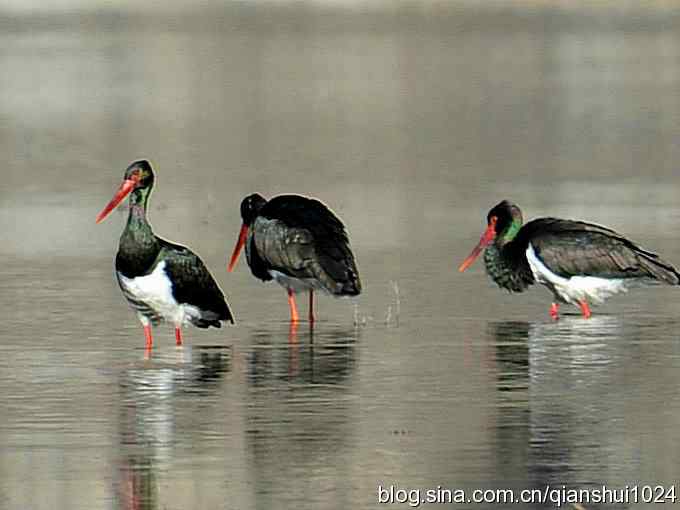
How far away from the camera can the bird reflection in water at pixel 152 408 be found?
11.4m

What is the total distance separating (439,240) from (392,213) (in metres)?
2.54

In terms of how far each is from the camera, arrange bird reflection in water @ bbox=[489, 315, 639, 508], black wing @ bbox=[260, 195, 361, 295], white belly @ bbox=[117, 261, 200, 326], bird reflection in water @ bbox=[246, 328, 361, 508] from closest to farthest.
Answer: bird reflection in water @ bbox=[246, 328, 361, 508], bird reflection in water @ bbox=[489, 315, 639, 508], white belly @ bbox=[117, 261, 200, 326], black wing @ bbox=[260, 195, 361, 295]

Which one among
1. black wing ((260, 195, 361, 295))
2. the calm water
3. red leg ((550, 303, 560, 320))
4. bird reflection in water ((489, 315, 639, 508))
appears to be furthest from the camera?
red leg ((550, 303, 560, 320))

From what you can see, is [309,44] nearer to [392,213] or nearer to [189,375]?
[392,213]

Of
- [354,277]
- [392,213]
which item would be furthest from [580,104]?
[354,277]

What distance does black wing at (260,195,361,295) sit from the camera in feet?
54.6

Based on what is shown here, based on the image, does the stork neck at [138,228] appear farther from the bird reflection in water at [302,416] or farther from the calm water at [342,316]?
the bird reflection in water at [302,416]

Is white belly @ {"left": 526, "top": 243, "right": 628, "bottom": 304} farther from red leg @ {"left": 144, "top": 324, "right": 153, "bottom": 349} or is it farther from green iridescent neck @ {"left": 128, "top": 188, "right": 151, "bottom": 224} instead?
red leg @ {"left": 144, "top": 324, "right": 153, "bottom": 349}

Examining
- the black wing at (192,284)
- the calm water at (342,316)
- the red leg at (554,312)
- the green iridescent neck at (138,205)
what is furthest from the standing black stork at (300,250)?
the red leg at (554,312)

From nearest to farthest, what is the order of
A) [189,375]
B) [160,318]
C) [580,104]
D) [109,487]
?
[109,487] → [189,375] → [160,318] → [580,104]

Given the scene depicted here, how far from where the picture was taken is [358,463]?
468 inches

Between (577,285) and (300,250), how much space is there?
1857 mm

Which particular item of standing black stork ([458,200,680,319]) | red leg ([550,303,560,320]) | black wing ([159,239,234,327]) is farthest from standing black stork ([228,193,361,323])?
red leg ([550,303,560,320])

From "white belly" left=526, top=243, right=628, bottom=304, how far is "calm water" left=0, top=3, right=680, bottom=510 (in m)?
0.17
